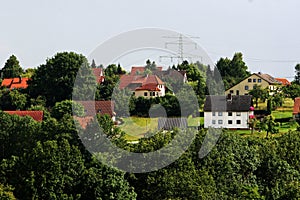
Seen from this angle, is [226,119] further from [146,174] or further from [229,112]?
[146,174]

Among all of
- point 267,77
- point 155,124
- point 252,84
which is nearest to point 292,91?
point 252,84

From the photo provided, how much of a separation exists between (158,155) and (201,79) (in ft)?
74.6

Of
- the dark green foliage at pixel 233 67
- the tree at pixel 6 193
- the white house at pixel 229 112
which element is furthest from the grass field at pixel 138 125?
the dark green foliage at pixel 233 67

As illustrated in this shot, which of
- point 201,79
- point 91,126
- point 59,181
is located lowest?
point 59,181

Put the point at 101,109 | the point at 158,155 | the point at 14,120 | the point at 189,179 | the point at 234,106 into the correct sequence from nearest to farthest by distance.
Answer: the point at 189,179 → the point at 158,155 → the point at 14,120 → the point at 101,109 → the point at 234,106

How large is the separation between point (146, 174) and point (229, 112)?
50.7ft

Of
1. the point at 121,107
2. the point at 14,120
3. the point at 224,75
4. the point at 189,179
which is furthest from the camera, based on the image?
the point at 224,75

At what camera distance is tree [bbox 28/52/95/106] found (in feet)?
113

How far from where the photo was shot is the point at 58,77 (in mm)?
35219

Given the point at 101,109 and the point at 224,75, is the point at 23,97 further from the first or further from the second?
the point at 224,75

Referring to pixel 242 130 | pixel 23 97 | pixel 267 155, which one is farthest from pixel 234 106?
pixel 267 155

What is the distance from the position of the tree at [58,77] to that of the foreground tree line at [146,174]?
49.2 feet

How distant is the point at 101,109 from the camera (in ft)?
92.0

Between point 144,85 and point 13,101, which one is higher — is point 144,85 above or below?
above
